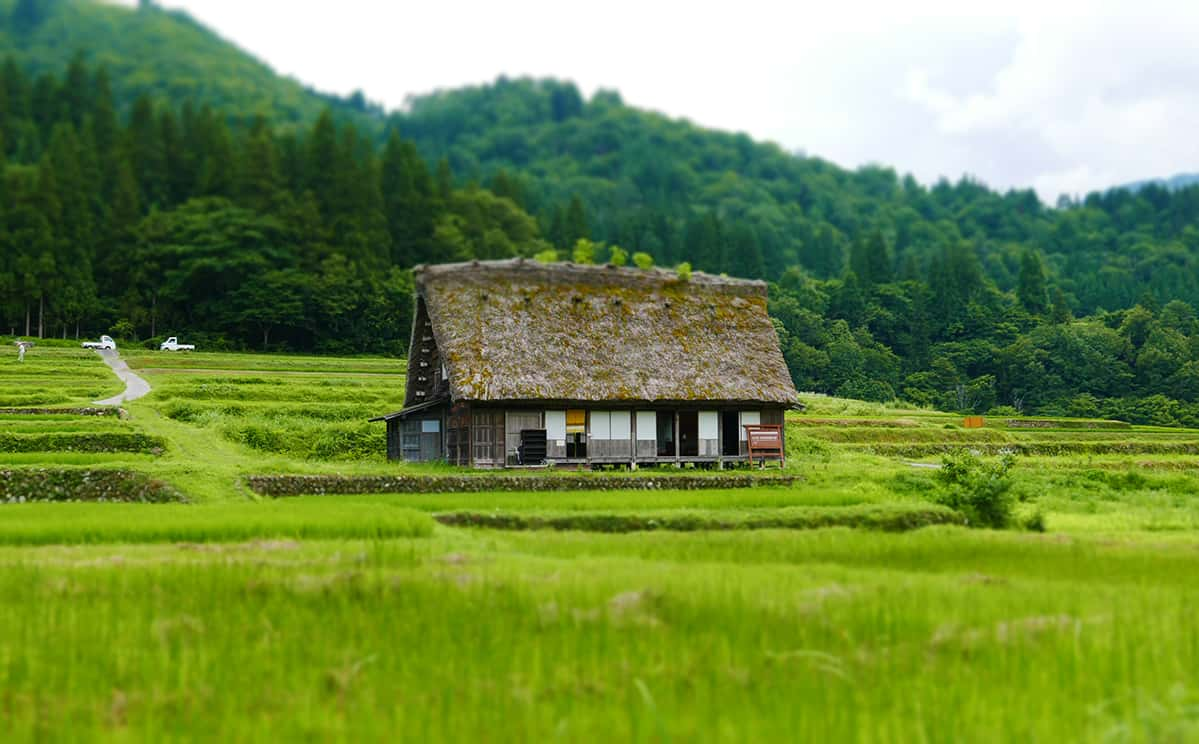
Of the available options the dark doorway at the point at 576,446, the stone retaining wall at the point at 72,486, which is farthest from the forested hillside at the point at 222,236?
the stone retaining wall at the point at 72,486

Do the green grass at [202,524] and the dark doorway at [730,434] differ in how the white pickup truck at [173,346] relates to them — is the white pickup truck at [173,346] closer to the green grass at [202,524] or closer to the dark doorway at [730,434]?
the dark doorway at [730,434]

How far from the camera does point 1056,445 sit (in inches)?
1377

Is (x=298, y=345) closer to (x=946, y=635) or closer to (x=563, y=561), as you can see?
(x=563, y=561)

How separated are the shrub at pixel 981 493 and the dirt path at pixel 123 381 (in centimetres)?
2259

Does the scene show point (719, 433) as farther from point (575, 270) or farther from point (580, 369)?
point (575, 270)

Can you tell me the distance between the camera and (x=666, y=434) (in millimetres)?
27594

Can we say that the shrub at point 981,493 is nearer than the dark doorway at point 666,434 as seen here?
Yes

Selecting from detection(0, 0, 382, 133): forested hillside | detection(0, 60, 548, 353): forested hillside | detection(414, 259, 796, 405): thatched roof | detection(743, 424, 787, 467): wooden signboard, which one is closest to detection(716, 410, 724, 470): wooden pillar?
detection(743, 424, 787, 467): wooden signboard

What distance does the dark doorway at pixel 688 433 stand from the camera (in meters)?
27.2

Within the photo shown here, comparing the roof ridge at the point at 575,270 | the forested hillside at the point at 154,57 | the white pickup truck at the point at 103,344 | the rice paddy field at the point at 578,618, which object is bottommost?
the rice paddy field at the point at 578,618

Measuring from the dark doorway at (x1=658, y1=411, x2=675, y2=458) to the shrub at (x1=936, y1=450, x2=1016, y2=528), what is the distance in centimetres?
1009

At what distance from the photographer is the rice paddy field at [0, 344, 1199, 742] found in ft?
17.5

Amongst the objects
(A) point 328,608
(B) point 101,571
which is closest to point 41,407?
(B) point 101,571

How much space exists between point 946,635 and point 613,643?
7.49 ft
